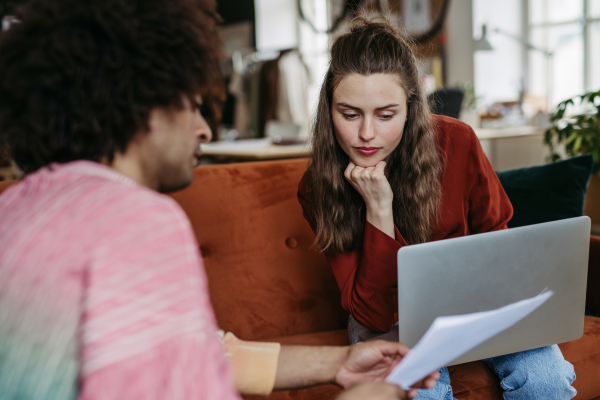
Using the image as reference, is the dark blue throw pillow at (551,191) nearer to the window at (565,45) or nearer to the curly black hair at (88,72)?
the curly black hair at (88,72)

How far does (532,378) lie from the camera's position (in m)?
1.05

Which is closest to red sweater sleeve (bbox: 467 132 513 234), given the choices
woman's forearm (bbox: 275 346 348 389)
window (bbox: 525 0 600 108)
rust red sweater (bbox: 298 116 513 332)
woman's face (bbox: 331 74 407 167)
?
rust red sweater (bbox: 298 116 513 332)

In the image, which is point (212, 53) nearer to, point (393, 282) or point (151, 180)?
point (151, 180)

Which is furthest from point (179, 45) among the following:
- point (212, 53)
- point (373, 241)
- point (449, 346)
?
point (373, 241)

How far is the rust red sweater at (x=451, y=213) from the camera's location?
1.12 metres

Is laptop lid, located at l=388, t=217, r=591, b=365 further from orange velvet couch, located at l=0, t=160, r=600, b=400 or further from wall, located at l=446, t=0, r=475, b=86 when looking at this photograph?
wall, located at l=446, t=0, r=475, b=86

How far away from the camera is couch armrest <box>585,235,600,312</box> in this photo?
4.50 feet

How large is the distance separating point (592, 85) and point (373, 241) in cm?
440

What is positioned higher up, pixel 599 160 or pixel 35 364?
pixel 35 364

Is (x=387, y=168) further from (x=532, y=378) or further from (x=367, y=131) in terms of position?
(x=532, y=378)

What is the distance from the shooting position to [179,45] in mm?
572

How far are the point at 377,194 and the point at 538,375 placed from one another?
1.73 ft

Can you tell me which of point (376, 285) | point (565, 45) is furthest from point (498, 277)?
point (565, 45)

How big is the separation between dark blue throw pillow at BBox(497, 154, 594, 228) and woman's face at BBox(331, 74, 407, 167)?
1.98 feet
